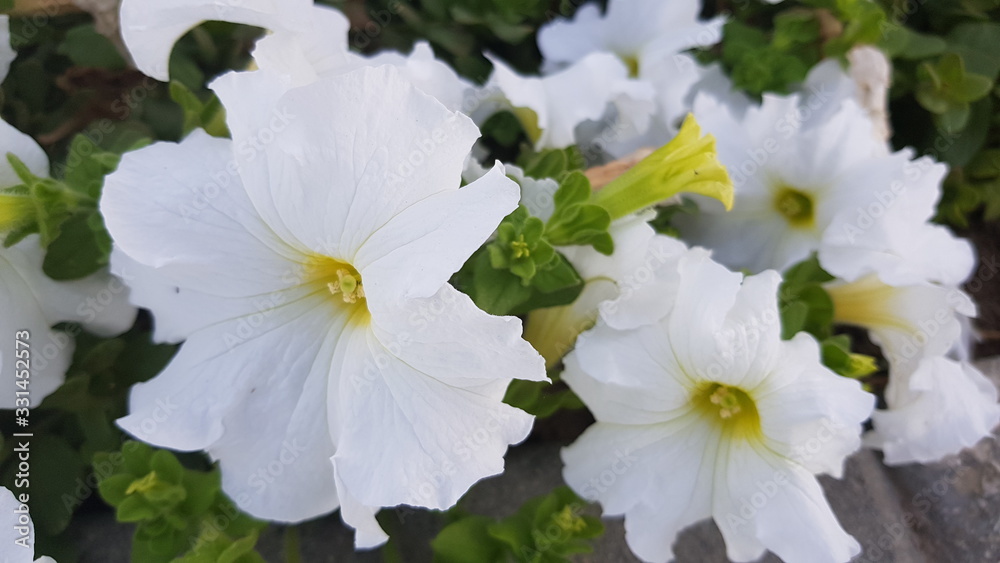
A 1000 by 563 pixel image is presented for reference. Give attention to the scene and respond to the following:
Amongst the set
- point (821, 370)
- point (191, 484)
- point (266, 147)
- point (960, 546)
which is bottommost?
point (960, 546)

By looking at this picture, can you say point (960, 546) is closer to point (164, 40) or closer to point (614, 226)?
point (614, 226)

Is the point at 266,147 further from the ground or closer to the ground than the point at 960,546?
further from the ground

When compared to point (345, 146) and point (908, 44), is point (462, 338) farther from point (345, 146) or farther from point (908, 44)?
point (908, 44)

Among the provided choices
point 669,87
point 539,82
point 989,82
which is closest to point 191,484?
point 539,82

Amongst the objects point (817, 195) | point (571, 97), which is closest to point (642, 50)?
point (571, 97)

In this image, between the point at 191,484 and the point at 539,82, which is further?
the point at 539,82

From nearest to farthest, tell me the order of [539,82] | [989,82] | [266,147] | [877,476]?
1. [266,147]
2. [539,82]
3. [877,476]
4. [989,82]

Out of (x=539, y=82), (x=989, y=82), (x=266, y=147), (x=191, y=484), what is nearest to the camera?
(x=266, y=147)
